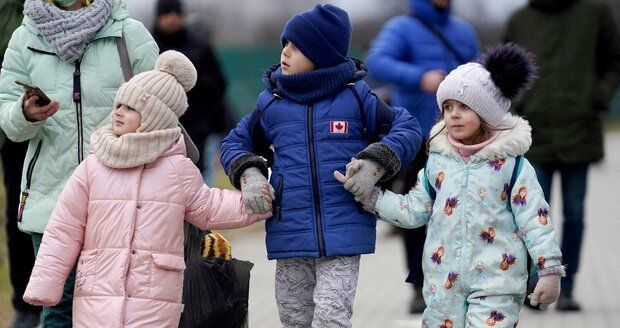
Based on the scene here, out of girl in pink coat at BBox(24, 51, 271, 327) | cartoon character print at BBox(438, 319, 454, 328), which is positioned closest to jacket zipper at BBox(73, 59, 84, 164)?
girl in pink coat at BBox(24, 51, 271, 327)

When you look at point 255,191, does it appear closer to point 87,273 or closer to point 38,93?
point 87,273

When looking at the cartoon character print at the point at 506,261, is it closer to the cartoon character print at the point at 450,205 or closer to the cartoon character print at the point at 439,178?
the cartoon character print at the point at 450,205

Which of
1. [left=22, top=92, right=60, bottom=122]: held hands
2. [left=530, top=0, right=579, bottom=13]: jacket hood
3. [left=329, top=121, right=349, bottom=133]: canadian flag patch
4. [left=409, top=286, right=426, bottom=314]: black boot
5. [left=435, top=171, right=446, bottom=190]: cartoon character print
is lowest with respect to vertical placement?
[left=409, top=286, right=426, bottom=314]: black boot

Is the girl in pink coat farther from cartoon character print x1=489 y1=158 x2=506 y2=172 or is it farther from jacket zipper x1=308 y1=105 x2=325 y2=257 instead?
cartoon character print x1=489 y1=158 x2=506 y2=172

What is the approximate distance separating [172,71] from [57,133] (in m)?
0.60

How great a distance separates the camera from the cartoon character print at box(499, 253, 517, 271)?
5.91 meters

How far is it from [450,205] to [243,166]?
0.81m

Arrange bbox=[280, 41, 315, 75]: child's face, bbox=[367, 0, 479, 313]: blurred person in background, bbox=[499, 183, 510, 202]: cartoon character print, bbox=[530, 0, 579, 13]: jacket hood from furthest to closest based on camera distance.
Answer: bbox=[530, 0, 579, 13]: jacket hood → bbox=[367, 0, 479, 313]: blurred person in background → bbox=[280, 41, 315, 75]: child's face → bbox=[499, 183, 510, 202]: cartoon character print

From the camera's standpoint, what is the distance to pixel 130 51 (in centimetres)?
642

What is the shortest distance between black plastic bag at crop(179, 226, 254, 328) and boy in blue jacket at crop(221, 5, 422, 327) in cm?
17

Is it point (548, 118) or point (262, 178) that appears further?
point (548, 118)

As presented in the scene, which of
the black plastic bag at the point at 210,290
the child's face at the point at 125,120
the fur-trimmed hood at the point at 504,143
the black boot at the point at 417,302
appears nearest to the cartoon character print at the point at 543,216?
the fur-trimmed hood at the point at 504,143

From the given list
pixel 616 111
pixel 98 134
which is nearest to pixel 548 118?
pixel 98 134

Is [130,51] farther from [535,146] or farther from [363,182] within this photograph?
[535,146]
